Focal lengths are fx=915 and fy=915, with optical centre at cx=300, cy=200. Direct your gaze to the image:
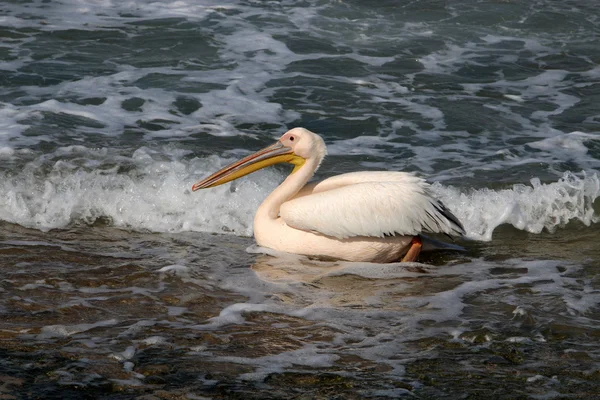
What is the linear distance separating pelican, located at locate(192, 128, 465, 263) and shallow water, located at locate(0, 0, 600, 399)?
0.13 m

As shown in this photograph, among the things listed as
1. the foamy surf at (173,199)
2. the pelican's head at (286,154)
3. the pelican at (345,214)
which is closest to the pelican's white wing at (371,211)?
the pelican at (345,214)

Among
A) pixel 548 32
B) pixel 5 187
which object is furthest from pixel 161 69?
pixel 548 32

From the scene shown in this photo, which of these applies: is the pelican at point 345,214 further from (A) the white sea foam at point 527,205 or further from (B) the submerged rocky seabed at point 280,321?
(A) the white sea foam at point 527,205

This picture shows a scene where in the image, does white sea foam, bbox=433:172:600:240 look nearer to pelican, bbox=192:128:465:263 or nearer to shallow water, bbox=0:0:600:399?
shallow water, bbox=0:0:600:399

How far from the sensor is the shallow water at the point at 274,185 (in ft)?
12.5

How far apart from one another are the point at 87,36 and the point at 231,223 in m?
4.79

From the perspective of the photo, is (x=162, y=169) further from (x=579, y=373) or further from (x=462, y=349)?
(x=579, y=373)

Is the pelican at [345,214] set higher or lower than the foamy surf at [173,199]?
higher

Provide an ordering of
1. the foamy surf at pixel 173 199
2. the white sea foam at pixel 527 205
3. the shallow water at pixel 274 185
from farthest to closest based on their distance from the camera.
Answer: the white sea foam at pixel 527 205
the foamy surf at pixel 173 199
the shallow water at pixel 274 185

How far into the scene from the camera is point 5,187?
636 centimetres

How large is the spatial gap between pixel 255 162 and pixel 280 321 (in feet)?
5.30

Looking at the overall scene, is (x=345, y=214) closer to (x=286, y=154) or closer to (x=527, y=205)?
(x=286, y=154)

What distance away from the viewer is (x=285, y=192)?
18.4 feet

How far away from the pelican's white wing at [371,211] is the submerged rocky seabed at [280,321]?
24 cm
